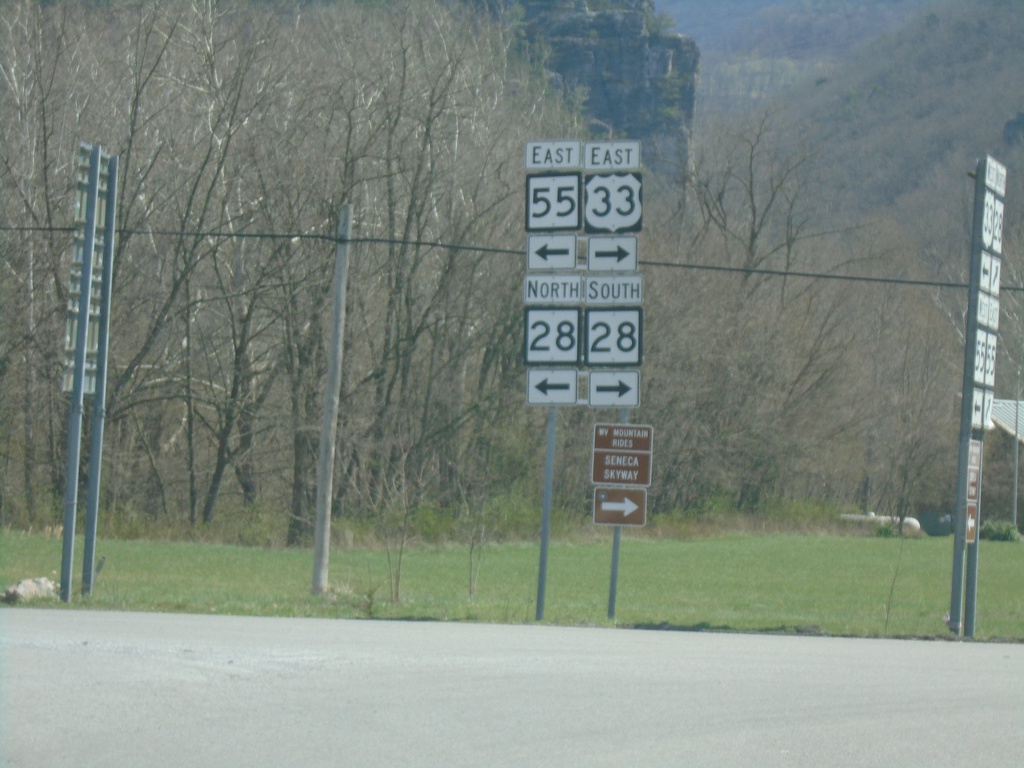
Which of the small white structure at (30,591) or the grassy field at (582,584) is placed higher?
the small white structure at (30,591)

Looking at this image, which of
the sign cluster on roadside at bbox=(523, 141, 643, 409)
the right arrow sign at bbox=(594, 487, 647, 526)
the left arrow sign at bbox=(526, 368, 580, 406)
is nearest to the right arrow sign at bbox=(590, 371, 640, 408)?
the sign cluster on roadside at bbox=(523, 141, 643, 409)

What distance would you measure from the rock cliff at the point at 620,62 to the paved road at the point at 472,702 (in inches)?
4418

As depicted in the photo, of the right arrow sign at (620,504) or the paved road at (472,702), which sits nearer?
the paved road at (472,702)

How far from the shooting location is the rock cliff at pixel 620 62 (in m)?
123

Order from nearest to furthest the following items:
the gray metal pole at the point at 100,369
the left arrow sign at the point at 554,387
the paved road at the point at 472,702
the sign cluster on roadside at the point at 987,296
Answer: the paved road at the point at 472,702
the left arrow sign at the point at 554,387
the gray metal pole at the point at 100,369
the sign cluster on roadside at the point at 987,296

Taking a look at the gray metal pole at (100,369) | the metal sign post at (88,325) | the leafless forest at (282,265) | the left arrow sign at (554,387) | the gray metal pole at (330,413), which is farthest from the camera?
the leafless forest at (282,265)

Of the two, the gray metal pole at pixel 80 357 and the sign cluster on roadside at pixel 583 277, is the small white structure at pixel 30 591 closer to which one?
the gray metal pole at pixel 80 357

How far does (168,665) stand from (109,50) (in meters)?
33.5

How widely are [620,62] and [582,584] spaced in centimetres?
10579


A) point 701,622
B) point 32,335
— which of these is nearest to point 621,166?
point 701,622

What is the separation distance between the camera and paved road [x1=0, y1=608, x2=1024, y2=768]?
25.0ft

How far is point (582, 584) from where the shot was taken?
27.6 m

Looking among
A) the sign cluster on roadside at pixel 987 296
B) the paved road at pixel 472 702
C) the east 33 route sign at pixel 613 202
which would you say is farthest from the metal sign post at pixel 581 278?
the sign cluster on roadside at pixel 987 296

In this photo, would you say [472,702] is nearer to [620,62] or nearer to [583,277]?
[583,277]
